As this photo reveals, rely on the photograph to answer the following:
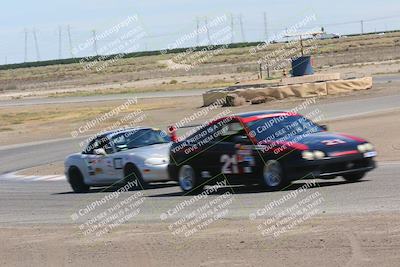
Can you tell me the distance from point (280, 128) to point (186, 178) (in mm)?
2193

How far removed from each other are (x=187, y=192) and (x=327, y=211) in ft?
16.3

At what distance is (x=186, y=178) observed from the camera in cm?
1611

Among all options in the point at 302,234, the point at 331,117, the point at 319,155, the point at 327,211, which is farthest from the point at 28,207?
the point at 331,117

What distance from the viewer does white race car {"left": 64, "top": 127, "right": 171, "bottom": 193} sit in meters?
17.6

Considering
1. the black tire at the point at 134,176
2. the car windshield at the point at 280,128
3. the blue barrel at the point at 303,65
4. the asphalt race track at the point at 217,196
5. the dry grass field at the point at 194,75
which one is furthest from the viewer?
the dry grass field at the point at 194,75

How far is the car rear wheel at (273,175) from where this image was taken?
1430 centimetres

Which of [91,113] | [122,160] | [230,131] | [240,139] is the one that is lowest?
[91,113]

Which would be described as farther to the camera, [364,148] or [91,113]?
[91,113]

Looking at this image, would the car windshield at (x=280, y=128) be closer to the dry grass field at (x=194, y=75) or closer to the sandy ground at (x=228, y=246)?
the sandy ground at (x=228, y=246)

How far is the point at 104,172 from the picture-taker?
61.5ft

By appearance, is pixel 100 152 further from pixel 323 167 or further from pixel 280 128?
pixel 323 167

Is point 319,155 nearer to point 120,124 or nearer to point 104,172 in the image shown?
point 104,172

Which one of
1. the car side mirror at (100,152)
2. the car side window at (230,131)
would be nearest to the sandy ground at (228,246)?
the car side window at (230,131)

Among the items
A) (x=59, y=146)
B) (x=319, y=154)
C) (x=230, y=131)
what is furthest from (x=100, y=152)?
(x=59, y=146)
